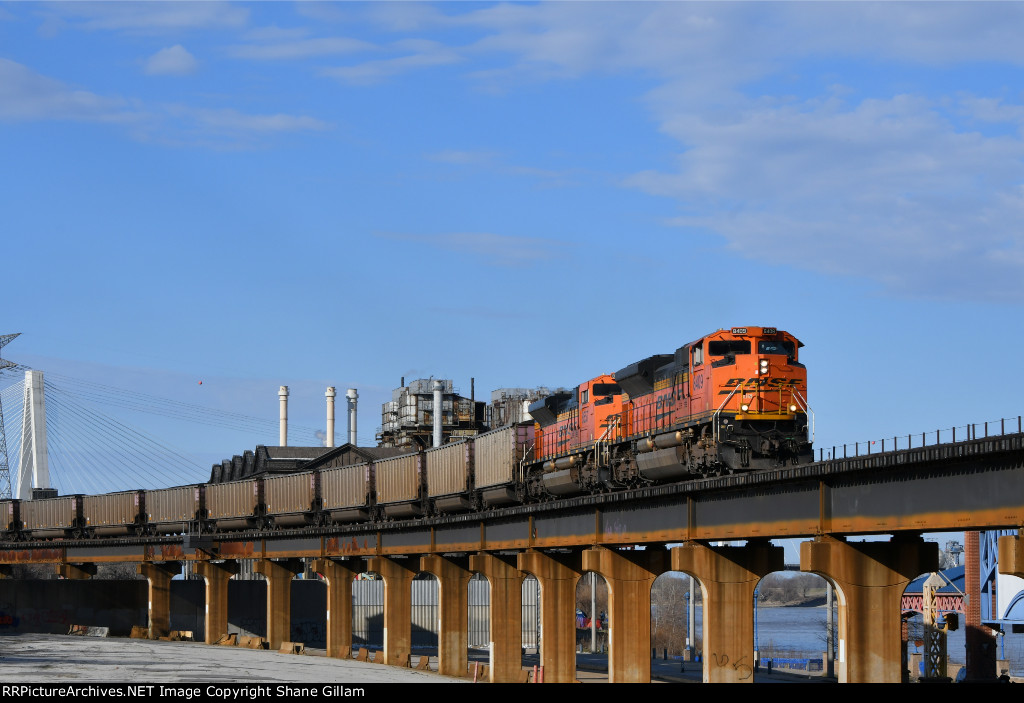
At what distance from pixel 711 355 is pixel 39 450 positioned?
356 feet

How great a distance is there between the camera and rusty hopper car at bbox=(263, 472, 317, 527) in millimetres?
67312

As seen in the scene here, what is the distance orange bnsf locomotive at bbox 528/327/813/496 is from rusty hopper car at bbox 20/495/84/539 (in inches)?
2170

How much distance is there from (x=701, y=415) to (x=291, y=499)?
38.9 metres

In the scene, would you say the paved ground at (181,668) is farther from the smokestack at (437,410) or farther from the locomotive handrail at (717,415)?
the smokestack at (437,410)

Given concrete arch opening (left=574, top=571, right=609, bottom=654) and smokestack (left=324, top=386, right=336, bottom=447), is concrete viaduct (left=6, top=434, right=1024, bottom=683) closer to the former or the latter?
concrete arch opening (left=574, top=571, right=609, bottom=654)

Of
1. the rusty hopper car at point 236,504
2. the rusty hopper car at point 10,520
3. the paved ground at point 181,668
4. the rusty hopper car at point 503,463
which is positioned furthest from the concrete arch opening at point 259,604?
the rusty hopper car at point 503,463

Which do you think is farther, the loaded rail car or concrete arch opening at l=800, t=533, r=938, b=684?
the loaded rail car

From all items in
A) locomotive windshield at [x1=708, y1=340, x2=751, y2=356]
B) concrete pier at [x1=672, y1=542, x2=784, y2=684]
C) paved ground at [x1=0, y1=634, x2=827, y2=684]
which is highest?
locomotive windshield at [x1=708, y1=340, x2=751, y2=356]

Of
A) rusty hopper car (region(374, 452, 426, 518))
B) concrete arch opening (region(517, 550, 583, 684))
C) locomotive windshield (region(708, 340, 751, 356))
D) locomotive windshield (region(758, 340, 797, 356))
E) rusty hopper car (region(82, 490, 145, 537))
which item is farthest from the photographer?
rusty hopper car (region(82, 490, 145, 537))

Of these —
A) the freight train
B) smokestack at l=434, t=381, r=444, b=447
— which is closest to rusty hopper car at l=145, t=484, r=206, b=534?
the freight train

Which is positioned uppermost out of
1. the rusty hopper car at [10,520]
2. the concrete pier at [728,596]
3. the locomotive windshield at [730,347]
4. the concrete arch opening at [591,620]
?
the locomotive windshield at [730,347]

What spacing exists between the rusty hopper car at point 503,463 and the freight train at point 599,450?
5 cm

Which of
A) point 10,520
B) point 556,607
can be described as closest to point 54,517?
point 10,520

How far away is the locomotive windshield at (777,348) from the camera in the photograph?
1394 inches
